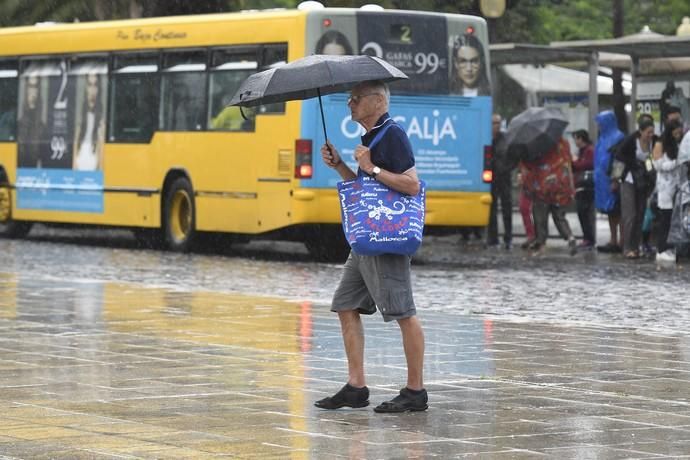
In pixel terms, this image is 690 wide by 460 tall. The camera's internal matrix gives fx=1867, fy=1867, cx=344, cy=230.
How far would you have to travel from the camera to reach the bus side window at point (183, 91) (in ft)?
76.0

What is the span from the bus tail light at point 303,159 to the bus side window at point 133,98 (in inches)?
128

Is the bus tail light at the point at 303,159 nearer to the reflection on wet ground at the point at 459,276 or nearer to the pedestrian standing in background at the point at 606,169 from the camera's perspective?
the reflection on wet ground at the point at 459,276

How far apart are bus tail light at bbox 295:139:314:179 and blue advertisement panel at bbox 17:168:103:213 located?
4.39 meters

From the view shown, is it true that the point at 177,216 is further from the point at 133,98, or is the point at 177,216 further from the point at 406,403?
the point at 406,403

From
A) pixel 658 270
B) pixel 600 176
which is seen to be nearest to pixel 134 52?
pixel 600 176

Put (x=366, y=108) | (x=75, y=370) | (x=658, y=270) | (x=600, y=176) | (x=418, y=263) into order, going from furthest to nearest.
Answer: (x=600, y=176) → (x=418, y=263) → (x=658, y=270) → (x=75, y=370) → (x=366, y=108)

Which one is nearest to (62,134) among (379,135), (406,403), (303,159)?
(303,159)

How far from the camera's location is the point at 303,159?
2131 cm

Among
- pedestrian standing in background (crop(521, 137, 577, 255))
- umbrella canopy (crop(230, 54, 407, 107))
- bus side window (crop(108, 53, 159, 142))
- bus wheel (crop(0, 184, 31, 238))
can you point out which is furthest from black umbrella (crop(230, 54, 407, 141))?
bus wheel (crop(0, 184, 31, 238))

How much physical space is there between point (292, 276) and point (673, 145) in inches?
202

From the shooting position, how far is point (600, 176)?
23.6m

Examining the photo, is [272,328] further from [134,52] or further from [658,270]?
[134,52]

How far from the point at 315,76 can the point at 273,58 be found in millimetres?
12831

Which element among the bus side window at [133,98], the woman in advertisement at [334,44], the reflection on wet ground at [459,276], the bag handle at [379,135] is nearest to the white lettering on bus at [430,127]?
the woman in advertisement at [334,44]
